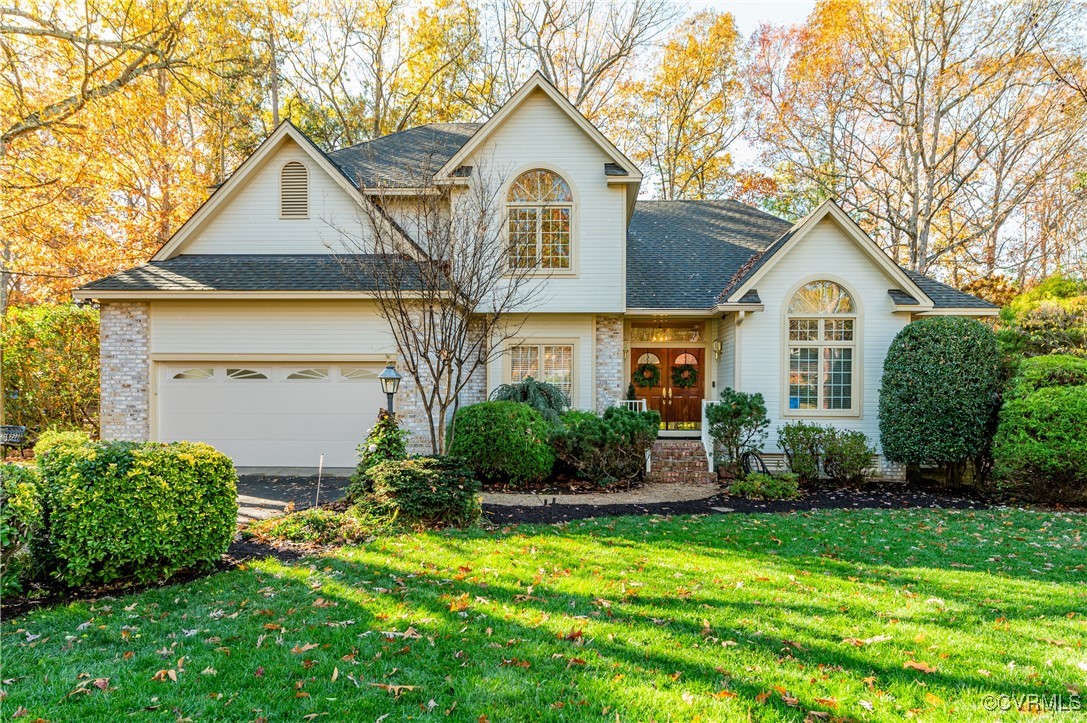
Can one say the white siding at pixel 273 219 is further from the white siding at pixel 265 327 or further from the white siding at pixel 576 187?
the white siding at pixel 576 187

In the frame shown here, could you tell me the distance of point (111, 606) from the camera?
458 centimetres

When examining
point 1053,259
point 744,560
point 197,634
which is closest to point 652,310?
A: point 744,560

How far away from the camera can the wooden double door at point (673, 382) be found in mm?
14266

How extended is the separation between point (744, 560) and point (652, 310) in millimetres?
7382

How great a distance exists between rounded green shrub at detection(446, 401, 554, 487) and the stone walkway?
0.59m

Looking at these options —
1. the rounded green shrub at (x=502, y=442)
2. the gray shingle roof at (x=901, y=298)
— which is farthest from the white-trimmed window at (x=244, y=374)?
the gray shingle roof at (x=901, y=298)

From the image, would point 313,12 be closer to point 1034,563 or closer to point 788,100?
point 788,100

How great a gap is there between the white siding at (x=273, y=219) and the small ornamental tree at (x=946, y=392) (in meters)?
11.7

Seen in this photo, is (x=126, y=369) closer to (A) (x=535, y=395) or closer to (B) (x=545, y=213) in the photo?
(A) (x=535, y=395)

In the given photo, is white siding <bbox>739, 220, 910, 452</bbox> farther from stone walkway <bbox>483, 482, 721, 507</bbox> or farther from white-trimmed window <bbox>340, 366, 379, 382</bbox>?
white-trimmed window <bbox>340, 366, 379, 382</bbox>

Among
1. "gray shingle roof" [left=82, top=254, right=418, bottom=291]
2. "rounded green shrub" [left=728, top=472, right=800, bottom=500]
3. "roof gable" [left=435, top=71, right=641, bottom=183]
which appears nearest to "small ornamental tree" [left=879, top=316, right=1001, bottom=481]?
"rounded green shrub" [left=728, top=472, right=800, bottom=500]

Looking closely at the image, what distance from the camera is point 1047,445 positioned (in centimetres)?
903

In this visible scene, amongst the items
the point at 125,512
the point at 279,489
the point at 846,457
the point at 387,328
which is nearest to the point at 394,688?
the point at 125,512

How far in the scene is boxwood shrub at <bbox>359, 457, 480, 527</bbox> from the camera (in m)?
7.14
